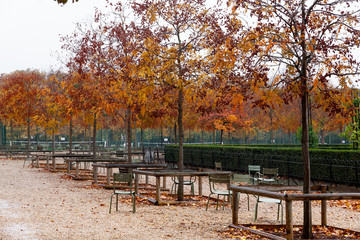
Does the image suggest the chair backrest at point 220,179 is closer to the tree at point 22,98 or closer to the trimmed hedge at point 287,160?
the trimmed hedge at point 287,160

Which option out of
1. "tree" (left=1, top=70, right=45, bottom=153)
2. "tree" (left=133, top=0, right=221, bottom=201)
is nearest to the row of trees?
"tree" (left=133, top=0, right=221, bottom=201)

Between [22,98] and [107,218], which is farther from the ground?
[22,98]

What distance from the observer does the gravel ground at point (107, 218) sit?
8.54 m

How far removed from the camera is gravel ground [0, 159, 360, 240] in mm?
8539

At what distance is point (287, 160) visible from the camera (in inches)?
729

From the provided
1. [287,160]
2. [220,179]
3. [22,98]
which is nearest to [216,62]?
[220,179]

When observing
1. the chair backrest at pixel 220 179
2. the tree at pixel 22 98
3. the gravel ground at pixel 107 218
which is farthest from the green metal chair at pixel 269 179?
the tree at pixel 22 98

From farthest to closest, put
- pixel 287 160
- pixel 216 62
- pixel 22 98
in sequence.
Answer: pixel 22 98 < pixel 287 160 < pixel 216 62

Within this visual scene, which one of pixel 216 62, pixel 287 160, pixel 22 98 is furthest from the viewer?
pixel 22 98

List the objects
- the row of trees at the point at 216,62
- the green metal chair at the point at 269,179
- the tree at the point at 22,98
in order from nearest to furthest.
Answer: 1. the row of trees at the point at 216,62
2. the green metal chair at the point at 269,179
3. the tree at the point at 22,98

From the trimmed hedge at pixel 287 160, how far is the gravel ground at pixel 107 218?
131 inches

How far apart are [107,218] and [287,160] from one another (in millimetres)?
10267

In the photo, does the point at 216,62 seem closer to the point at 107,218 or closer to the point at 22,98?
the point at 107,218

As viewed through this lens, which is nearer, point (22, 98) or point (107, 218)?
point (107, 218)
